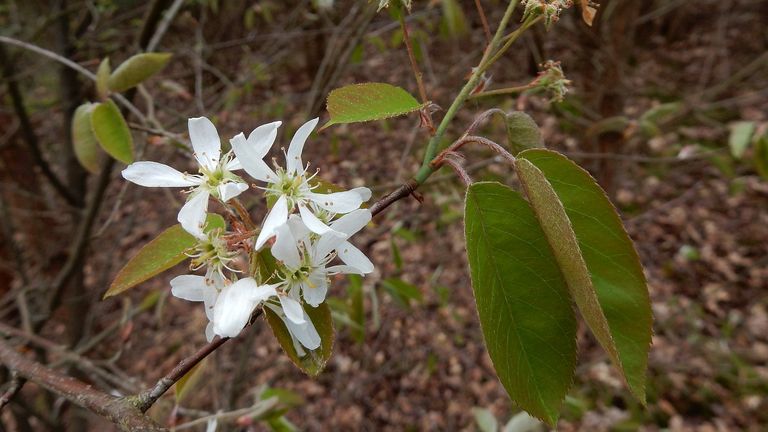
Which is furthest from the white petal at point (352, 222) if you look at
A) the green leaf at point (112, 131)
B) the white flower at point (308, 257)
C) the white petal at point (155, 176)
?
the green leaf at point (112, 131)

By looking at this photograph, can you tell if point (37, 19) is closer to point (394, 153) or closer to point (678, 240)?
point (394, 153)

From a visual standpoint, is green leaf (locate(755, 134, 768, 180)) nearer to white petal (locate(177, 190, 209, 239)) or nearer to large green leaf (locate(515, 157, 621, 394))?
large green leaf (locate(515, 157, 621, 394))

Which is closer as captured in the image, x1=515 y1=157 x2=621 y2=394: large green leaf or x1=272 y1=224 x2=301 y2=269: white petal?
x1=515 y1=157 x2=621 y2=394: large green leaf

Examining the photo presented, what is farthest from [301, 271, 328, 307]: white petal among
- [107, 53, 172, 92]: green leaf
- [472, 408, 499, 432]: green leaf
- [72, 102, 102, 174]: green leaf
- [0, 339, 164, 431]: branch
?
[472, 408, 499, 432]: green leaf

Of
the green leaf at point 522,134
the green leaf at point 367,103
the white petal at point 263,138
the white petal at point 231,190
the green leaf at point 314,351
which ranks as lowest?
the green leaf at point 314,351

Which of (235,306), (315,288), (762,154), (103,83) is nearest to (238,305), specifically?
(235,306)

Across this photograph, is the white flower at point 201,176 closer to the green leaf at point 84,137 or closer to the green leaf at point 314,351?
the green leaf at point 314,351

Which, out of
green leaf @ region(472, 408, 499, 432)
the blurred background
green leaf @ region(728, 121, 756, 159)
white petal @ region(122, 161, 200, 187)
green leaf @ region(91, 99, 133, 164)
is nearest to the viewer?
white petal @ region(122, 161, 200, 187)
